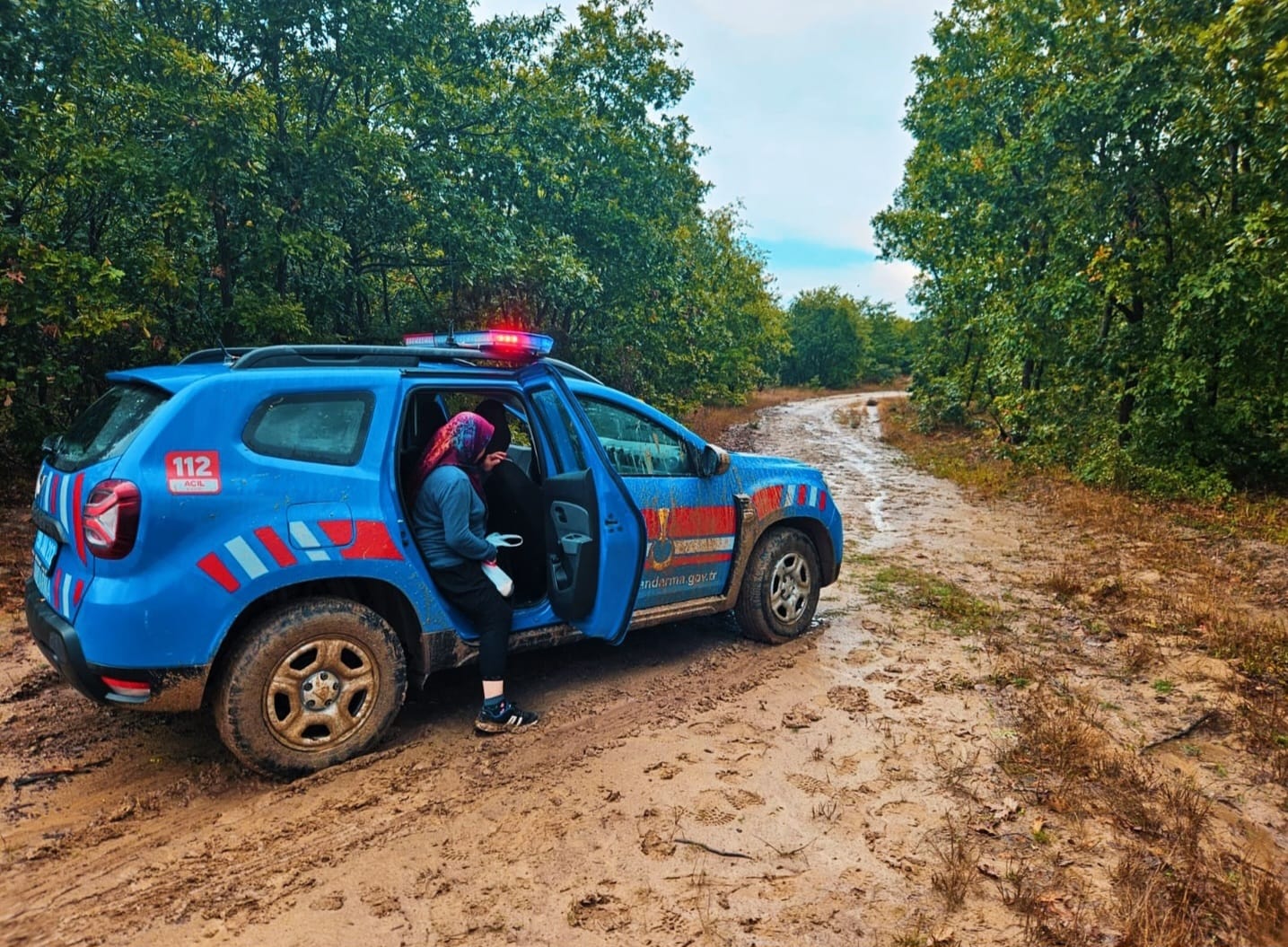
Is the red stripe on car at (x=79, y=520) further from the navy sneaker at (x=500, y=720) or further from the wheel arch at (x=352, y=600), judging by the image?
the navy sneaker at (x=500, y=720)

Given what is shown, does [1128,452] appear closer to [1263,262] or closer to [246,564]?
[1263,262]

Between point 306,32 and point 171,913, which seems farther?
point 306,32

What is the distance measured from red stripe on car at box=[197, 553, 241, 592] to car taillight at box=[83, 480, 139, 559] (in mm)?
258

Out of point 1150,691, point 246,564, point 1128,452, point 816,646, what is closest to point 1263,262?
point 1128,452

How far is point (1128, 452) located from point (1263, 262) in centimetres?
323

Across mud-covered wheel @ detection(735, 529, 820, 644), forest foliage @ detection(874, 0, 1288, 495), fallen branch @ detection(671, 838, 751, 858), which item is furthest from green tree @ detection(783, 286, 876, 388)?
fallen branch @ detection(671, 838, 751, 858)

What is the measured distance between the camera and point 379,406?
3.45m

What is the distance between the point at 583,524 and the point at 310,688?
1.49 metres

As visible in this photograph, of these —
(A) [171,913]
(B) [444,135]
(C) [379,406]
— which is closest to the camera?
(A) [171,913]

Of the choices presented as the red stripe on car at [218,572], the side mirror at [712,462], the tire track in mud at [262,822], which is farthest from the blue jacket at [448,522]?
the side mirror at [712,462]

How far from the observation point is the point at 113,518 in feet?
9.04

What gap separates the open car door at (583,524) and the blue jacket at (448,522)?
1.58 feet

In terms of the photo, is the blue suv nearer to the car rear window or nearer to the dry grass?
the car rear window

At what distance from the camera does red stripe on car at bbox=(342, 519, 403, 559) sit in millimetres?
3244
